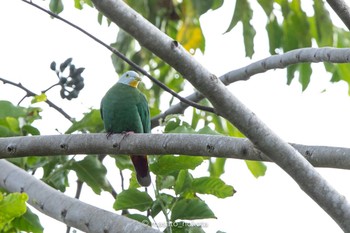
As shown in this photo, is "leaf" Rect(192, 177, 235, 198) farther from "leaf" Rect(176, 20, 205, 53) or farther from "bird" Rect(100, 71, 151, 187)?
"leaf" Rect(176, 20, 205, 53)

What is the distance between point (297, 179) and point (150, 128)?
2.36 metres

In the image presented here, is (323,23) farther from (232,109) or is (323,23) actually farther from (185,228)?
(232,109)

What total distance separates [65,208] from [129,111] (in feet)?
5.49

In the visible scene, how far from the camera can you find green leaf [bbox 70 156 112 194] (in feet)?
13.3

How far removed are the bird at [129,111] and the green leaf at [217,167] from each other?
56cm

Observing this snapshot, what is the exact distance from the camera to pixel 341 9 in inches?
108

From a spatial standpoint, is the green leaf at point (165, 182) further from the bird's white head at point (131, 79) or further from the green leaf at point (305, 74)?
the bird's white head at point (131, 79)

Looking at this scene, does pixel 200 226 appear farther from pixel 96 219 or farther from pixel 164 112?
pixel 164 112

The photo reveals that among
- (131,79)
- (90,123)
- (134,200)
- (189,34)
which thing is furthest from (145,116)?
(189,34)

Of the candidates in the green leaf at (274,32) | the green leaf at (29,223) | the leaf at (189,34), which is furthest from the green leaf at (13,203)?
the green leaf at (274,32)

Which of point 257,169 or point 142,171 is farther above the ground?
point 257,169

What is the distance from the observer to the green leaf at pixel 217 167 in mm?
5043

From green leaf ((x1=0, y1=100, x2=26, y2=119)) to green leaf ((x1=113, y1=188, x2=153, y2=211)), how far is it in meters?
0.94

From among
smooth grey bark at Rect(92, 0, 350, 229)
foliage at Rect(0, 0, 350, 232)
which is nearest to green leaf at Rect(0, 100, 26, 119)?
foliage at Rect(0, 0, 350, 232)
